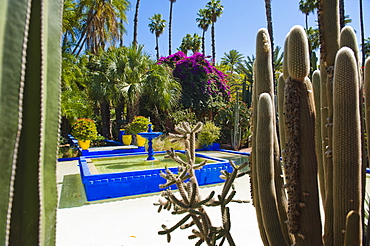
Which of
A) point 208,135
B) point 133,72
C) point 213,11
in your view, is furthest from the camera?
point 213,11

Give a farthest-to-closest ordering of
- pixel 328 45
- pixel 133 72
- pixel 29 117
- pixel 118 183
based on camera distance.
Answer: pixel 133 72
pixel 118 183
pixel 328 45
pixel 29 117

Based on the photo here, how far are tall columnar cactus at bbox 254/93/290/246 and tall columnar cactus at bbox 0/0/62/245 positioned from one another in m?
1.32

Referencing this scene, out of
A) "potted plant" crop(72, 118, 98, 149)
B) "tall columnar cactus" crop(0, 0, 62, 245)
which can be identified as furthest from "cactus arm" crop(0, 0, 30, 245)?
"potted plant" crop(72, 118, 98, 149)

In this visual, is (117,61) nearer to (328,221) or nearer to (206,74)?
(206,74)

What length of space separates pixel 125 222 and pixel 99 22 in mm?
16325

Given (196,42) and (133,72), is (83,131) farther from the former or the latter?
(196,42)

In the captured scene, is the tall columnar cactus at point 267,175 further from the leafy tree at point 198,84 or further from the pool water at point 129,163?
the leafy tree at point 198,84

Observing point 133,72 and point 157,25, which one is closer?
point 133,72

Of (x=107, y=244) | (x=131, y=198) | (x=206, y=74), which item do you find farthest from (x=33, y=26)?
(x=206, y=74)

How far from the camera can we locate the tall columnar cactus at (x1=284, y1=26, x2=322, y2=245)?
160 cm

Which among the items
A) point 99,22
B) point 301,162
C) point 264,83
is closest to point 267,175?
point 301,162

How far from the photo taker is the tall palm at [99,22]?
55.9 feet

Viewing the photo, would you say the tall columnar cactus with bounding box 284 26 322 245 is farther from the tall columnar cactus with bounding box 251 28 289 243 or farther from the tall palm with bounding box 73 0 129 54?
the tall palm with bounding box 73 0 129 54

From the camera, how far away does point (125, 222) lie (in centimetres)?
411
